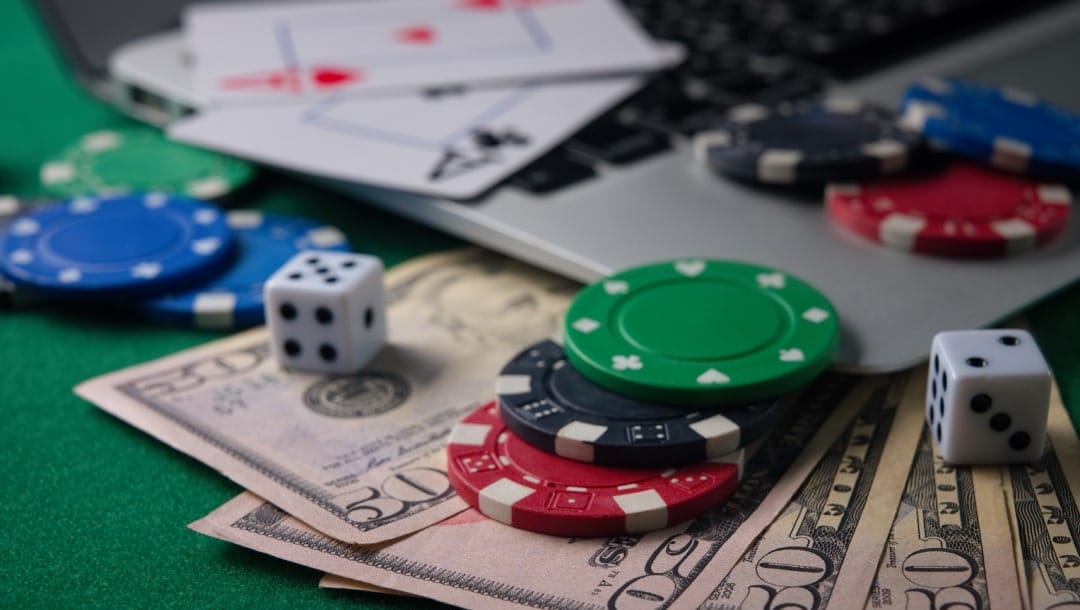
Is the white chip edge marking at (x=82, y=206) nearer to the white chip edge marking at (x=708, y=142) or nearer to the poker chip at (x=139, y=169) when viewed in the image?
the poker chip at (x=139, y=169)

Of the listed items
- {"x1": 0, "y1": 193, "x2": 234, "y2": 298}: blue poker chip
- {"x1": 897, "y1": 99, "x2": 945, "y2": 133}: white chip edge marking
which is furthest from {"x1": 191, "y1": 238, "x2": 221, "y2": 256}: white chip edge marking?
{"x1": 897, "y1": 99, "x2": 945, "y2": 133}: white chip edge marking

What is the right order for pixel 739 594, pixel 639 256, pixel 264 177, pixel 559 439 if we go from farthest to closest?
pixel 264 177
pixel 639 256
pixel 559 439
pixel 739 594

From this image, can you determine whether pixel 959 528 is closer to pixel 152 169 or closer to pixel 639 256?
pixel 639 256

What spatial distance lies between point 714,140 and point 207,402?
739 millimetres

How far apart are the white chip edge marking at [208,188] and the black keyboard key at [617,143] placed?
498 mm

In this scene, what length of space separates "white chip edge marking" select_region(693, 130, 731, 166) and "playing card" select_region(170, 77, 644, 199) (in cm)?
19

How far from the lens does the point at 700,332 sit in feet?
4.07

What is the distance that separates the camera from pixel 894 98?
1865mm

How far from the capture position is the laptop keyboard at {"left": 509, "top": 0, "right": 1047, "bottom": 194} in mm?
1676

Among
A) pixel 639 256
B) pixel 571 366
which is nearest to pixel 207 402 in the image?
pixel 571 366

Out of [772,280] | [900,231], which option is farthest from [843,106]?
[772,280]

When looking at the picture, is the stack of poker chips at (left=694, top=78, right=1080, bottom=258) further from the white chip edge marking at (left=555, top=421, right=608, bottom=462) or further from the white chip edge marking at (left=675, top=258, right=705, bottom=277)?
the white chip edge marking at (left=555, top=421, right=608, bottom=462)

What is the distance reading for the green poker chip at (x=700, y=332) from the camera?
1.16 m

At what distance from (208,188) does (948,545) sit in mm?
1149
